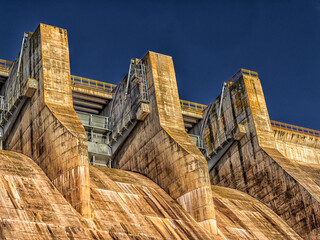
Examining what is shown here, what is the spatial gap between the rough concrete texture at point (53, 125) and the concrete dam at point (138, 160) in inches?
2.1

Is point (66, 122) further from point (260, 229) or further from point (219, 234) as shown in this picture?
point (260, 229)

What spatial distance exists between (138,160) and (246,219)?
6797 mm

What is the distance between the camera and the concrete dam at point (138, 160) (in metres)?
21.1

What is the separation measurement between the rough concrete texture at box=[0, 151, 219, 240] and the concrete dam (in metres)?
0.06

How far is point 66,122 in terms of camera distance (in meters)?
23.3

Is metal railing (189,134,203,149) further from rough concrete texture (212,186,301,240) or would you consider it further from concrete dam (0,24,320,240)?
rough concrete texture (212,186,301,240)

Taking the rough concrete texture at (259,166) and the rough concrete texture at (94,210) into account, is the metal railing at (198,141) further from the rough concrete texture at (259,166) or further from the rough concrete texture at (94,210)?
the rough concrete texture at (94,210)

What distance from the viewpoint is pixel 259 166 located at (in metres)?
30.8

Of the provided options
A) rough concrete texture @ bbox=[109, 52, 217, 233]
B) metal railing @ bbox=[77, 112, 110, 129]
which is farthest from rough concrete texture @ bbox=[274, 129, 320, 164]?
metal railing @ bbox=[77, 112, 110, 129]

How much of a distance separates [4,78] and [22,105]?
178 inches

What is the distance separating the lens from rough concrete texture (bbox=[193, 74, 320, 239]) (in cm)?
2728

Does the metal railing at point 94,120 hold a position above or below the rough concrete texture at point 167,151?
above

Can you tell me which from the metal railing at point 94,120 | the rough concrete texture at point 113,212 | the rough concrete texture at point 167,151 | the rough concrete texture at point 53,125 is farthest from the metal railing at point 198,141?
the rough concrete texture at point 53,125

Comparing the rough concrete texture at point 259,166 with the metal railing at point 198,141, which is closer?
the rough concrete texture at point 259,166
